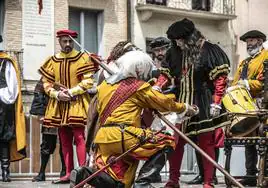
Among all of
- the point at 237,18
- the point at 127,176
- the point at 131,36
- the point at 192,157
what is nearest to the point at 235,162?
the point at 192,157

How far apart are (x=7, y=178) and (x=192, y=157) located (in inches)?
159

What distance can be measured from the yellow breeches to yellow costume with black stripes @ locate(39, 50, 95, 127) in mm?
2817

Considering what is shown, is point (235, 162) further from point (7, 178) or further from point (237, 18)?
point (237, 18)

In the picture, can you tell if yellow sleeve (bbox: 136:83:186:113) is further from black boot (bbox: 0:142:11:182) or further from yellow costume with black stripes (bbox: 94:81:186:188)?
black boot (bbox: 0:142:11:182)

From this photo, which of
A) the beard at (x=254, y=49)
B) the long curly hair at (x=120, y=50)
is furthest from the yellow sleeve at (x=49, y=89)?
the beard at (x=254, y=49)

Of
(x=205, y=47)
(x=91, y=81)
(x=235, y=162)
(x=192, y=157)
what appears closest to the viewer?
(x=205, y=47)

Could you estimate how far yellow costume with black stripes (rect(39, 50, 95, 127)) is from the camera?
407 inches

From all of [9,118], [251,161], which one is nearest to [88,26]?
[9,118]

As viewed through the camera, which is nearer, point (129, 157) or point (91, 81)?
point (129, 157)

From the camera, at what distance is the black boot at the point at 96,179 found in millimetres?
7312

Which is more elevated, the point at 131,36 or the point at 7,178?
the point at 131,36

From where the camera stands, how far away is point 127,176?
747 cm

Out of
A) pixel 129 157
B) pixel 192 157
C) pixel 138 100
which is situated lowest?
pixel 192 157

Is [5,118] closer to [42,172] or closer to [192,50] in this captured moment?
[42,172]
